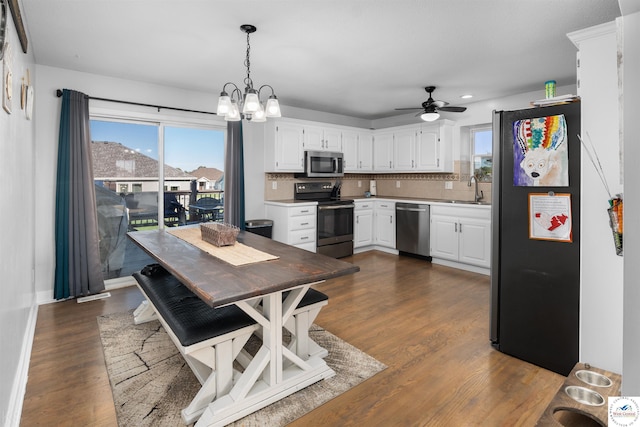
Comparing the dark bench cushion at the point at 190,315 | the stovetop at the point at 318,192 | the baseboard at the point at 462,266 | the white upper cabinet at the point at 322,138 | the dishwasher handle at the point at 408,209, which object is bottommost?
the baseboard at the point at 462,266

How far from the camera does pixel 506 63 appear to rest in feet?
11.0

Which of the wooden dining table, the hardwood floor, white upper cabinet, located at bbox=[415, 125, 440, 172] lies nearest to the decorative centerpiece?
the wooden dining table

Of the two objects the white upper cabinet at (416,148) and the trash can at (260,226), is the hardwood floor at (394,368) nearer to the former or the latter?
the trash can at (260,226)

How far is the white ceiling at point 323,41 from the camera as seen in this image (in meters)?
2.30

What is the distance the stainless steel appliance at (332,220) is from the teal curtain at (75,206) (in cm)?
276

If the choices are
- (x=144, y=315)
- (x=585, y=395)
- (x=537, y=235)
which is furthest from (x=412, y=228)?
(x=144, y=315)

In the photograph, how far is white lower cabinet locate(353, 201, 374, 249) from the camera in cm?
553

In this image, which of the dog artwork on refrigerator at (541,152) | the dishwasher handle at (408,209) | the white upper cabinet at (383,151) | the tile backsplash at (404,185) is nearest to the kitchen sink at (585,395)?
the dog artwork on refrigerator at (541,152)

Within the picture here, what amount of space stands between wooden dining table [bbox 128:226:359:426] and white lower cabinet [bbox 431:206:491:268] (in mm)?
2999

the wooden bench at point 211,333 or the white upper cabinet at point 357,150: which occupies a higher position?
the white upper cabinet at point 357,150

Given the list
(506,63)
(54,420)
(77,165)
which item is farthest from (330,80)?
(54,420)

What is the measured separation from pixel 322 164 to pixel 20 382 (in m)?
4.21

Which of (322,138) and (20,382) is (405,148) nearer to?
(322,138)

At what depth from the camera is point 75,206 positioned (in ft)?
11.5
